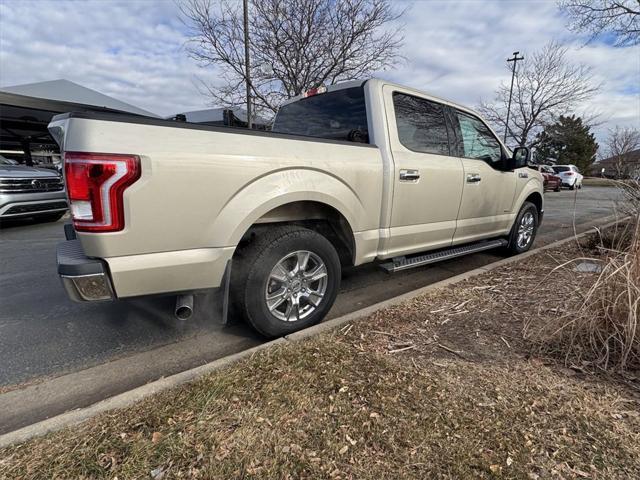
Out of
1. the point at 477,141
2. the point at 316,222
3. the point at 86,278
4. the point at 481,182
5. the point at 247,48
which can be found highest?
the point at 247,48

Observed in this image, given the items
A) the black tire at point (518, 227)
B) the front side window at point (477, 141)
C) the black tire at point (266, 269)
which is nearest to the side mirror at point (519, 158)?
the front side window at point (477, 141)

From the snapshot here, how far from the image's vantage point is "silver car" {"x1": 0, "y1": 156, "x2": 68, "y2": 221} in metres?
6.72

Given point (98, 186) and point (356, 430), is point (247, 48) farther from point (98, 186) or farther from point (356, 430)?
point (356, 430)

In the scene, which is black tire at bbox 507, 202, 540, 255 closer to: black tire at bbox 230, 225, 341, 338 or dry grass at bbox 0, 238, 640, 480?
dry grass at bbox 0, 238, 640, 480

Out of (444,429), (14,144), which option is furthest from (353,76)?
(14,144)

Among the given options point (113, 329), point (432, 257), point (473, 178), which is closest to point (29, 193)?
point (113, 329)

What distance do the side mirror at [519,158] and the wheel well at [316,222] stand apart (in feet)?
8.74

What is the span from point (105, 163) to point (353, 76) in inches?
507

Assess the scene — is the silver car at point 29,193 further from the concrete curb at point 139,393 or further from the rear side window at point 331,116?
the concrete curb at point 139,393

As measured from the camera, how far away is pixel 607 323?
88.2 inches

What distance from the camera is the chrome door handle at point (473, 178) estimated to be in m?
3.84

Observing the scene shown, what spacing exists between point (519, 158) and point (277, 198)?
3.44 meters

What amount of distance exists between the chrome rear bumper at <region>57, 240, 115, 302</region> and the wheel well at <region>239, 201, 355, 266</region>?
0.88 m

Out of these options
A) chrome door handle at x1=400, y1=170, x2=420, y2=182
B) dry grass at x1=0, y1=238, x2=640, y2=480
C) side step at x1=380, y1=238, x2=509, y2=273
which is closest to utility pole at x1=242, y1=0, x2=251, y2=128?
side step at x1=380, y1=238, x2=509, y2=273
